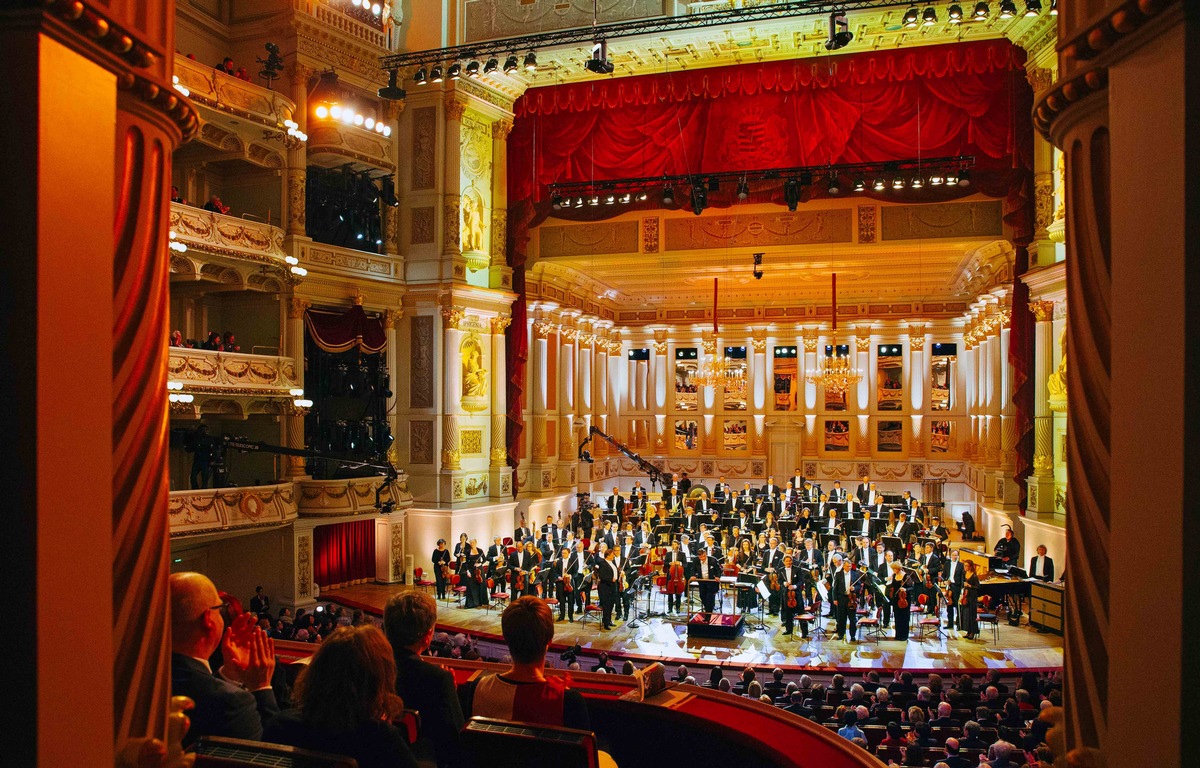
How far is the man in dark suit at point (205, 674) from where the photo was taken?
2.77 m

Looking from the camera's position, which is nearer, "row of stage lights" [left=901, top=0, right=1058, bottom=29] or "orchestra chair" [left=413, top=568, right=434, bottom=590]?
"row of stage lights" [left=901, top=0, right=1058, bottom=29]

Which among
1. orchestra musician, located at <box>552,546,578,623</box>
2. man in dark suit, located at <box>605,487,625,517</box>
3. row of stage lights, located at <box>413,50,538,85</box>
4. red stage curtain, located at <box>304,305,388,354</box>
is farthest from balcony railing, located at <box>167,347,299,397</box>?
man in dark suit, located at <box>605,487,625,517</box>

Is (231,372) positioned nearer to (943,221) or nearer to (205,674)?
(205,674)

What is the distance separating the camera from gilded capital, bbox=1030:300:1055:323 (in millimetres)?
16719

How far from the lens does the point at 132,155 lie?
7.97 feet

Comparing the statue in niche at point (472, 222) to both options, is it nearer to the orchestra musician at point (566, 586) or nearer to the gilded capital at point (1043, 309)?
the orchestra musician at point (566, 586)

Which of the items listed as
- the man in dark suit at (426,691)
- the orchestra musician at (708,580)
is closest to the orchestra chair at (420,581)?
the orchestra musician at (708,580)

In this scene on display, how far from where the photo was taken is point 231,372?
14.5 m

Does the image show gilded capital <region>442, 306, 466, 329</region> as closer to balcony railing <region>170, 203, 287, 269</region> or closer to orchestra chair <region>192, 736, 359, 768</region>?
balcony railing <region>170, 203, 287, 269</region>

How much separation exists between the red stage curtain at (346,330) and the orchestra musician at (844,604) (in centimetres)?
1081

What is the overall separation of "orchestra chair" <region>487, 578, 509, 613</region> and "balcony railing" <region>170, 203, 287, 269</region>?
7.25 metres

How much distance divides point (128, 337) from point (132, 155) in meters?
0.55

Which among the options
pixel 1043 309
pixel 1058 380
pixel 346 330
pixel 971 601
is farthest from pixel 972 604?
pixel 346 330

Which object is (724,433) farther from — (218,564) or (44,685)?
(44,685)
